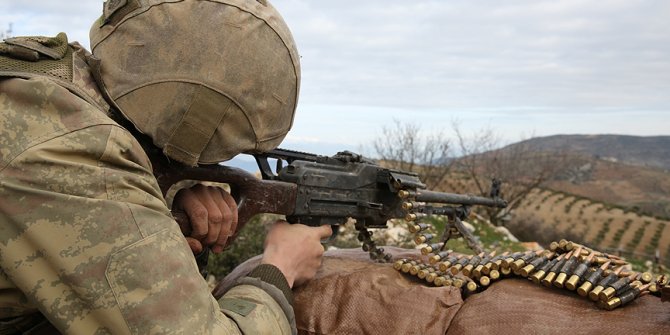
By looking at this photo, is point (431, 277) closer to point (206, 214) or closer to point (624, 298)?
point (624, 298)

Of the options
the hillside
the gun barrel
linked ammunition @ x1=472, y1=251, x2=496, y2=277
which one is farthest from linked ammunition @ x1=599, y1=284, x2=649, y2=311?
the hillside

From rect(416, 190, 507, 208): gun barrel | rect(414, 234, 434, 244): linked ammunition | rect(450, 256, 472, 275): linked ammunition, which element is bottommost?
rect(450, 256, 472, 275): linked ammunition

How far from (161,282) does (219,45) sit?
38.7 inches

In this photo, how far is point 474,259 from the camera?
11.8ft

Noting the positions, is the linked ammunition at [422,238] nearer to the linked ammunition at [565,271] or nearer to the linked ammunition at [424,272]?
the linked ammunition at [424,272]

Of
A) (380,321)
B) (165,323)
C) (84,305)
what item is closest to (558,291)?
(380,321)

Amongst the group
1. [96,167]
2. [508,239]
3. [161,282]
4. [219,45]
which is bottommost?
[508,239]

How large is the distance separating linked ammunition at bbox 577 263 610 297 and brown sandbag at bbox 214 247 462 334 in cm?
63

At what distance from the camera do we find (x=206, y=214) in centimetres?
288

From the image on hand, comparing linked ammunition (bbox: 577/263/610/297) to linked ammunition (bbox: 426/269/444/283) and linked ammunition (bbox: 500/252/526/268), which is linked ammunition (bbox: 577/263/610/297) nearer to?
linked ammunition (bbox: 500/252/526/268)

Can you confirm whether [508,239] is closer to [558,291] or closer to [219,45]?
[558,291]

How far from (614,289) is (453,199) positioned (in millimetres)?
1968

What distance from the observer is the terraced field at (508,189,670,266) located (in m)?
24.1

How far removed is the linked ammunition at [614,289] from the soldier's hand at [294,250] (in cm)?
145
